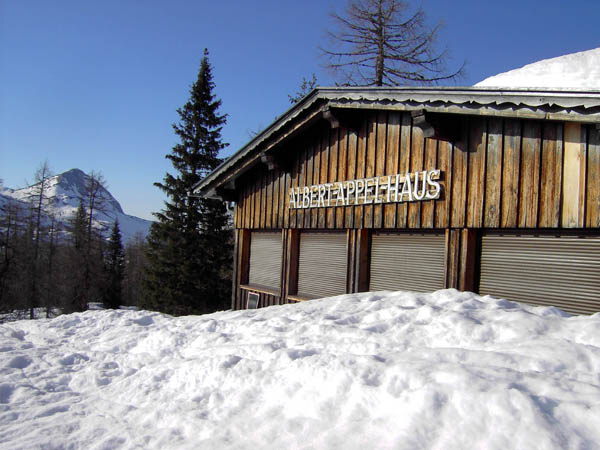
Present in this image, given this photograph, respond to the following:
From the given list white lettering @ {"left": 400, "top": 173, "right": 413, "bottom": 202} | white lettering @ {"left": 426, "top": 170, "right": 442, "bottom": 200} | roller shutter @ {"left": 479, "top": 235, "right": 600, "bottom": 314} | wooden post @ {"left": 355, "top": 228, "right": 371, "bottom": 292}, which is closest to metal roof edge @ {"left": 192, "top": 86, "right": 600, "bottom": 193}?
white lettering @ {"left": 426, "top": 170, "right": 442, "bottom": 200}

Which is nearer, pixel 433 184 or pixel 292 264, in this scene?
pixel 433 184

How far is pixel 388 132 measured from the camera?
24.9 ft

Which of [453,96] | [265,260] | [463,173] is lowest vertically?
[265,260]

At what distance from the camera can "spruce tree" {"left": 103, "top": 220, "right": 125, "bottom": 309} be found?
40.4 m

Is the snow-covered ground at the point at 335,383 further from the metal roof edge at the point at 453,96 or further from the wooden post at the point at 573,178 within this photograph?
the metal roof edge at the point at 453,96

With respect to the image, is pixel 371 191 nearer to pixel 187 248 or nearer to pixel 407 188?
pixel 407 188

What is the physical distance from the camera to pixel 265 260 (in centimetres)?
1113

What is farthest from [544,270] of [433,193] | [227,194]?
[227,194]

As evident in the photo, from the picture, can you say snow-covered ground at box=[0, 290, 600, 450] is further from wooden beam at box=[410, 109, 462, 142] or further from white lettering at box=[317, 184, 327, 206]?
white lettering at box=[317, 184, 327, 206]

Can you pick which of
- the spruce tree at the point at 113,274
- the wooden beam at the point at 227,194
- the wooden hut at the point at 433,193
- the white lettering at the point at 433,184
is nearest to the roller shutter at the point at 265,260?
the wooden hut at the point at 433,193

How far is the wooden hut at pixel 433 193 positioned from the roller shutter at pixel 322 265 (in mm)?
36

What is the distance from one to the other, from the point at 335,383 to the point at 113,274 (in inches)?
1739

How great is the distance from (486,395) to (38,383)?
4.97 meters

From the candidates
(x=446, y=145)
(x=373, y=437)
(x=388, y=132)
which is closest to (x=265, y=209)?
(x=388, y=132)
